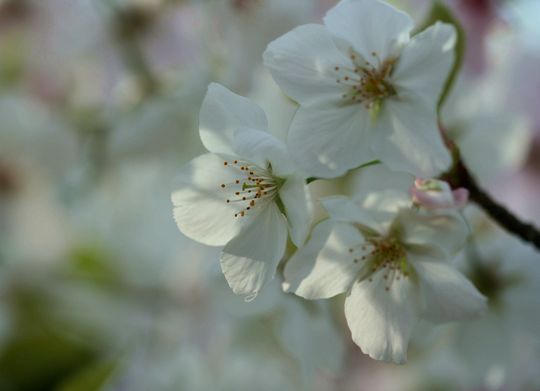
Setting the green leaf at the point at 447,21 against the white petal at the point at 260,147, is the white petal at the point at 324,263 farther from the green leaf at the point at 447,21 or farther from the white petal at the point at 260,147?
the green leaf at the point at 447,21

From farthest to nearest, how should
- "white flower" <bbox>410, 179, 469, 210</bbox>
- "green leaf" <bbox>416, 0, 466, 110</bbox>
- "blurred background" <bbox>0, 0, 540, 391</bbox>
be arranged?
"blurred background" <bbox>0, 0, 540, 391</bbox>
"green leaf" <bbox>416, 0, 466, 110</bbox>
"white flower" <bbox>410, 179, 469, 210</bbox>

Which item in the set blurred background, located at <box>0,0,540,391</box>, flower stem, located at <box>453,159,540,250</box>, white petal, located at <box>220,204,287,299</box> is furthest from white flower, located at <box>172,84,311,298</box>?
blurred background, located at <box>0,0,540,391</box>

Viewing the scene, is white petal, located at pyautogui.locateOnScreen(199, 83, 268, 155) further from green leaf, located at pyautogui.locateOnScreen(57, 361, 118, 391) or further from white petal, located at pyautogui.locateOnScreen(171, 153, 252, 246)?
green leaf, located at pyautogui.locateOnScreen(57, 361, 118, 391)

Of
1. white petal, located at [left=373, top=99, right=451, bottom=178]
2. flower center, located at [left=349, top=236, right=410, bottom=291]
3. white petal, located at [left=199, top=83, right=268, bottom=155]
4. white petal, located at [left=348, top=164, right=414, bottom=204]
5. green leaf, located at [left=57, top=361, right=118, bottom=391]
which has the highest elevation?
white petal, located at [left=199, top=83, right=268, bottom=155]

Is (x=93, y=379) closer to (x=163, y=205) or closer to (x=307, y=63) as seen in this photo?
(x=163, y=205)

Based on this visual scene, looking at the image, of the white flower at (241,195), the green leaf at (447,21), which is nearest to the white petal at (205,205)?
the white flower at (241,195)

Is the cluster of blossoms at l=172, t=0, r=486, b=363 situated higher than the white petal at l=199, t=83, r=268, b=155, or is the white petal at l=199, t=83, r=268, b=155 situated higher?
the white petal at l=199, t=83, r=268, b=155

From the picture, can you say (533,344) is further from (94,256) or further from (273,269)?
Result: (94,256)
